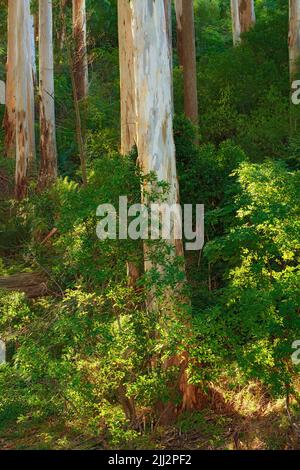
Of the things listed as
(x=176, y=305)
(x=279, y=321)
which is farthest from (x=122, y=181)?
(x=279, y=321)

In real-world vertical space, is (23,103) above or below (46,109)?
above

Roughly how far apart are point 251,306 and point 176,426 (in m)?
1.87

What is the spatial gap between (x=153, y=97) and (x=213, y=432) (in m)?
3.79

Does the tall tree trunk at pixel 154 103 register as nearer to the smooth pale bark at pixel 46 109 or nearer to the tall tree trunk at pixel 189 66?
the tall tree trunk at pixel 189 66

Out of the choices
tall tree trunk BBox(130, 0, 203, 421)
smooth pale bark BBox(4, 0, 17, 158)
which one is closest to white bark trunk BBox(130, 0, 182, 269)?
tall tree trunk BBox(130, 0, 203, 421)

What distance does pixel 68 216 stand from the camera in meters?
7.62

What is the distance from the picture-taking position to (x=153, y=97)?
845 cm

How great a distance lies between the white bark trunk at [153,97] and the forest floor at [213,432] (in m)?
1.85

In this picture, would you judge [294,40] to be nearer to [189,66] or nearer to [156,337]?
[189,66]

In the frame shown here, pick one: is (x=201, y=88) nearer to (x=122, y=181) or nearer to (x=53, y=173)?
(x=53, y=173)

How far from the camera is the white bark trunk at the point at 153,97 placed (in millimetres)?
8352
